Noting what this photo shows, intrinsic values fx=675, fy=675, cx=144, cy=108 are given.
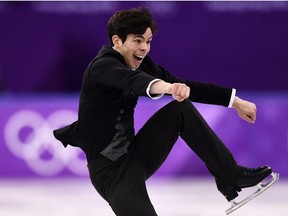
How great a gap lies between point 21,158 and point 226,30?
130 inches

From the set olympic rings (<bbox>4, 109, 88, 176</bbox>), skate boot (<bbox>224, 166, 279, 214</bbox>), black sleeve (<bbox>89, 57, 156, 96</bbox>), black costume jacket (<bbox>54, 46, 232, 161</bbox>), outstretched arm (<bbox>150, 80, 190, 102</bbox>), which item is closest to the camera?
outstretched arm (<bbox>150, 80, 190, 102</bbox>)

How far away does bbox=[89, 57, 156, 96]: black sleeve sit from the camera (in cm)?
318

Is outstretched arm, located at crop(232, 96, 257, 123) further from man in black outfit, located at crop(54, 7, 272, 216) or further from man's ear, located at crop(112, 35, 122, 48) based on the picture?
man's ear, located at crop(112, 35, 122, 48)

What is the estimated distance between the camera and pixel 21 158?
7.01 meters

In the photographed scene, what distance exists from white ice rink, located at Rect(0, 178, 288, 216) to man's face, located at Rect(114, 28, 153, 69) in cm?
192

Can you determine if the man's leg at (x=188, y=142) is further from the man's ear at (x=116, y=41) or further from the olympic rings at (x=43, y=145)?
the olympic rings at (x=43, y=145)

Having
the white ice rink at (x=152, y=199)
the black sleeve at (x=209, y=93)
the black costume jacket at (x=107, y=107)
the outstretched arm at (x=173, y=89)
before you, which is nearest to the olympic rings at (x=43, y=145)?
the white ice rink at (x=152, y=199)

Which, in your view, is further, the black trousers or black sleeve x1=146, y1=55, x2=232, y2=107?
black sleeve x1=146, y1=55, x2=232, y2=107

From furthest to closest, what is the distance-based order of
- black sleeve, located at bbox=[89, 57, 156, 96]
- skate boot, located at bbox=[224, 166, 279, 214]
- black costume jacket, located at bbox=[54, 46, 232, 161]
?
skate boot, located at bbox=[224, 166, 279, 214]
black costume jacket, located at bbox=[54, 46, 232, 161]
black sleeve, located at bbox=[89, 57, 156, 96]

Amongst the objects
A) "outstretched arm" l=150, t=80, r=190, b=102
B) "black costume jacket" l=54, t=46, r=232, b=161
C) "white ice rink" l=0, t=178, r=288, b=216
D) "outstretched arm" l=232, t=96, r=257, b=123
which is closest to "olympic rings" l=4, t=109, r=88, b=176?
"white ice rink" l=0, t=178, r=288, b=216

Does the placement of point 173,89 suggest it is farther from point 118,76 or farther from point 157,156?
point 157,156

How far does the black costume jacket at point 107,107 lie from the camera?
354 cm

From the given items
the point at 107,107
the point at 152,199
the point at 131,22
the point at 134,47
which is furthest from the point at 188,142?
the point at 152,199

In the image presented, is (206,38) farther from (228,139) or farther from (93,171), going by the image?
(93,171)
